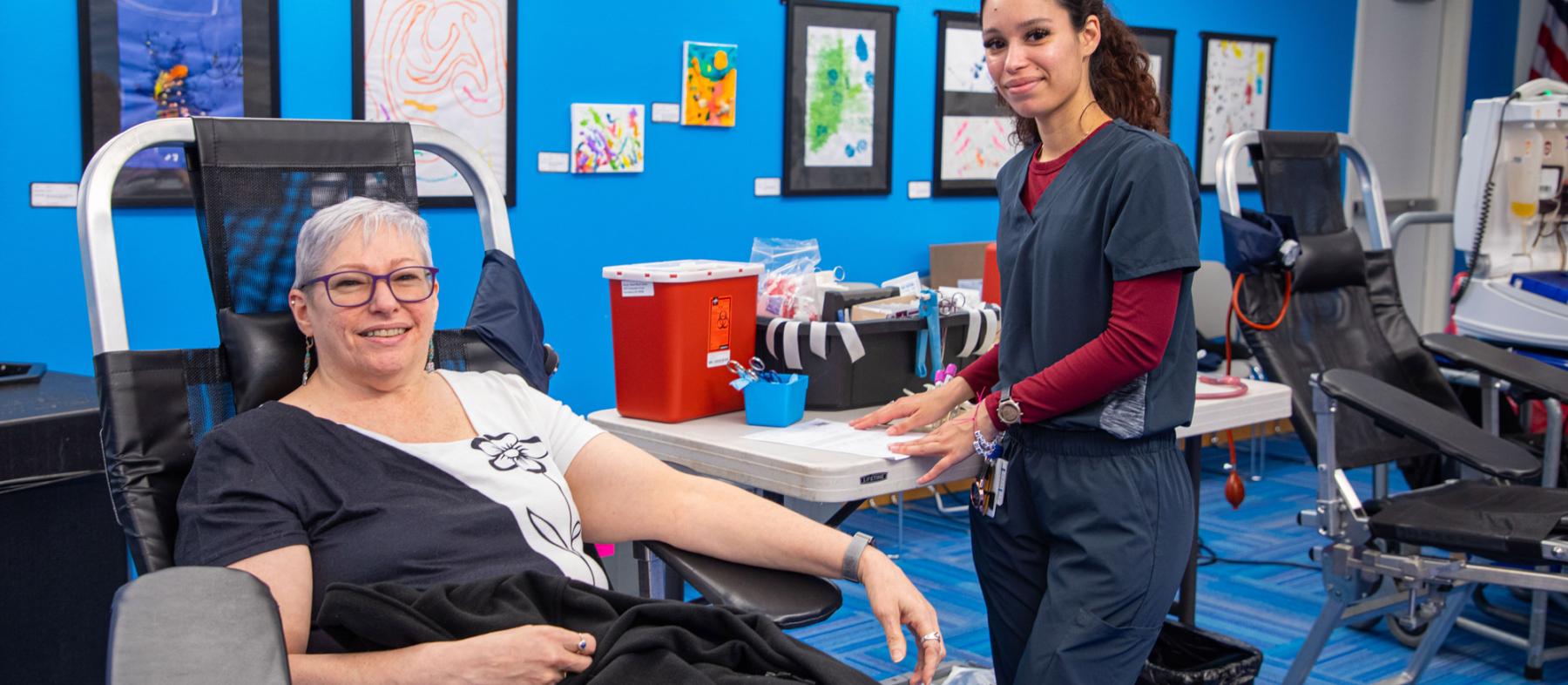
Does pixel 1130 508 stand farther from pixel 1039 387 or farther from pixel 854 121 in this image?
pixel 854 121

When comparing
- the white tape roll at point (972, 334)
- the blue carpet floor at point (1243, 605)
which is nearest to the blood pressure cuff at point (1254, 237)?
the white tape roll at point (972, 334)

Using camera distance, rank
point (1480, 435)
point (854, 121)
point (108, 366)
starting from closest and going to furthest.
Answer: point (108, 366), point (1480, 435), point (854, 121)

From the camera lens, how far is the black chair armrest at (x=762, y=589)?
1605mm

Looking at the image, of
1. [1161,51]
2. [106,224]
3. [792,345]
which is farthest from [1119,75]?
[1161,51]

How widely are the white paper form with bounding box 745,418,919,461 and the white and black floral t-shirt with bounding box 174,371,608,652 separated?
0.45m

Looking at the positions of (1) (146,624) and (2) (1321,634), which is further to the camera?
(2) (1321,634)

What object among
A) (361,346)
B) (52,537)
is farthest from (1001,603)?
(52,537)

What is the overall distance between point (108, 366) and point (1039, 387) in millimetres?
1242

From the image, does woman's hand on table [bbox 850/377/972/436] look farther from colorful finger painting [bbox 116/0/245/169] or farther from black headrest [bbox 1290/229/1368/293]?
colorful finger painting [bbox 116/0/245/169]

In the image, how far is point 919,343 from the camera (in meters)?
2.61

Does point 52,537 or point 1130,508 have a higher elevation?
point 1130,508

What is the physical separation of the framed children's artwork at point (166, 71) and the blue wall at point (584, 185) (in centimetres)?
4

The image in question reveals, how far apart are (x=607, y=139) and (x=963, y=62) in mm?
1536

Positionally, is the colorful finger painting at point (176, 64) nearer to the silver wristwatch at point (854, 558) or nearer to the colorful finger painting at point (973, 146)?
the silver wristwatch at point (854, 558)
